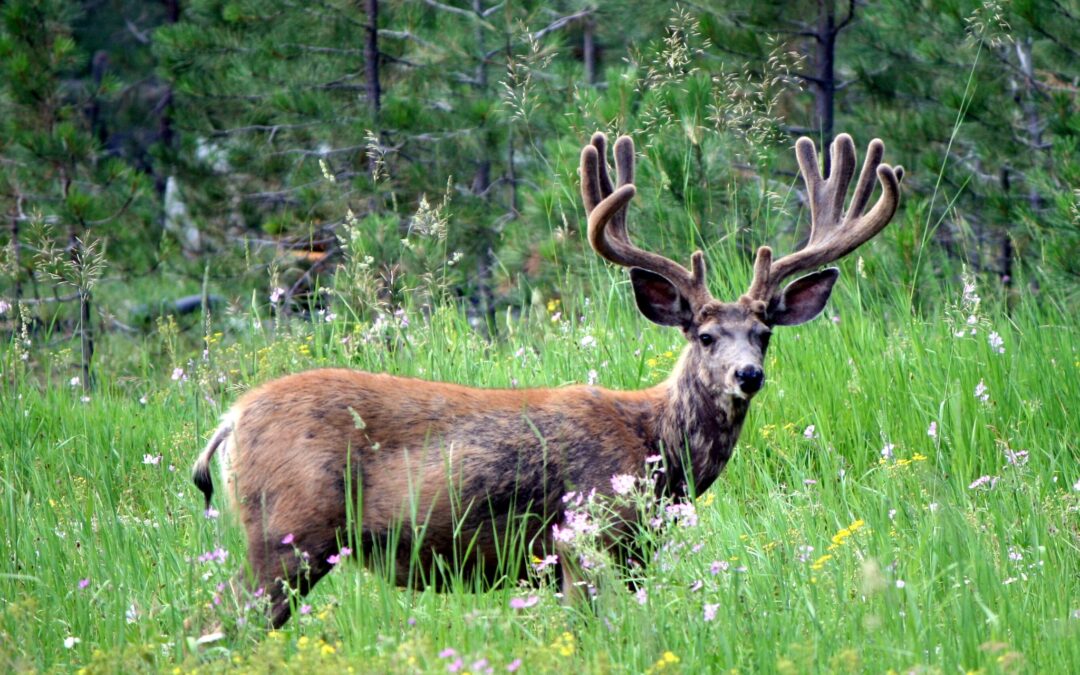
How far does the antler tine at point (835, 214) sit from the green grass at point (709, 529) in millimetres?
741

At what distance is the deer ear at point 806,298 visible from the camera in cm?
558

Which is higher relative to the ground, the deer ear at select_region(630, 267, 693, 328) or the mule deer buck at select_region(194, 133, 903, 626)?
the deer ear at select_region(630, 267, 693, 328)

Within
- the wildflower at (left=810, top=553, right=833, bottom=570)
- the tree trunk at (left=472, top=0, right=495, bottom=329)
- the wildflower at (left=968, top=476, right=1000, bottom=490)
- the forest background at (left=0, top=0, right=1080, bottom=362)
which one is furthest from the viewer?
the tree trunk at (left=472, top=0, right=495, bottom=329)

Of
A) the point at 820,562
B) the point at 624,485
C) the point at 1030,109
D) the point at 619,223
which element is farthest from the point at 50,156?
the point at 624,485

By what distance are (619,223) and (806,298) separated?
791mm

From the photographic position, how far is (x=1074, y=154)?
960cm

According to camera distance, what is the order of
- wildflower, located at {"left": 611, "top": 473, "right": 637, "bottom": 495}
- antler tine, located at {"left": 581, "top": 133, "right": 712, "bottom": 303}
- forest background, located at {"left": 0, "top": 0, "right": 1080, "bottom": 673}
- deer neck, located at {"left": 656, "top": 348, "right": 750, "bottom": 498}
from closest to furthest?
wildflower, located at {"left": 611, "top": 473, "right": 637, "bottom": 495}, forest background, located at {"left": 0, "top": 0, "right": 1080, "bottom": 673}, deer neck, located at {"left": 656, "top": 348, "right": 750, "bottom": 498}, antler tine, located at {"left": 581, "top": 133, "right": 712, "bottom": 303}

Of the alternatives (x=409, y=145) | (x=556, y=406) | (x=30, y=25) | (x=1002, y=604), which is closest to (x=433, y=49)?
(x=409, y=145)

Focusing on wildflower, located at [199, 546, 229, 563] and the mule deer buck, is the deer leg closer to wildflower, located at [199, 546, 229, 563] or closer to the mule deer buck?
the mule deer buck

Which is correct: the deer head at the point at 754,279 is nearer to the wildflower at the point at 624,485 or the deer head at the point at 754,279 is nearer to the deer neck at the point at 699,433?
the deer neck at the point at 699,433

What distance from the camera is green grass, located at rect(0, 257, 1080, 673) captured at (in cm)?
381

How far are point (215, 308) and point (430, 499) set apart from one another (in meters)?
12.6

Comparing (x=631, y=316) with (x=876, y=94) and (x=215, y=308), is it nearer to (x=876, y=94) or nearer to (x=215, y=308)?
(x=876, y=94)

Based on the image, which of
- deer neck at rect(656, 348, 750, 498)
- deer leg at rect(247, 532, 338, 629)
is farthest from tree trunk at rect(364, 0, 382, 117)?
deer leg at rect(247, 532, 338, 629)
